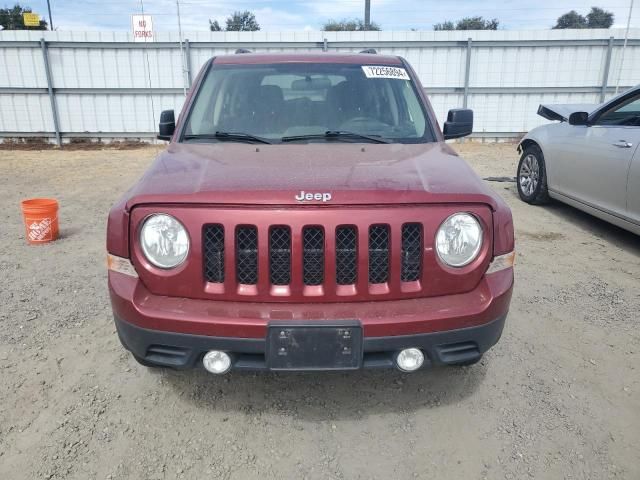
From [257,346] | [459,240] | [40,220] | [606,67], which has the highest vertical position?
[606,67]

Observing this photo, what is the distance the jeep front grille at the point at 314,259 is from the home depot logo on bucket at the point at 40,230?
382cm

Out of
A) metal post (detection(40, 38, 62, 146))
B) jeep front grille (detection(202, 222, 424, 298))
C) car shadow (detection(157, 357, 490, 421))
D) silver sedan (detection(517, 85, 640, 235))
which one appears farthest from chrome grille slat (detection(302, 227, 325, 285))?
metal post (detection(40, 38, 62, 146))

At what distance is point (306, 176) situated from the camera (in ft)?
7.43

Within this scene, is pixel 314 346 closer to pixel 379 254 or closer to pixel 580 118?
pixel 379 254

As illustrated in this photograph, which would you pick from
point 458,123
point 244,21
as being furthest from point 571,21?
point 458,123

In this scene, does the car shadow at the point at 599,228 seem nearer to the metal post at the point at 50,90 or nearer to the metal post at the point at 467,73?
the metal post at the point at 467,73

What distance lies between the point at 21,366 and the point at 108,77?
12230 mm

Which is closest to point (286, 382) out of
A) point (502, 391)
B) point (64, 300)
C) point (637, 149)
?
point (502, 391)

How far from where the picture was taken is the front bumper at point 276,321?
80.2 inches

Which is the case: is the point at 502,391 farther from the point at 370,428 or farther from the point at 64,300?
the point at 64,300

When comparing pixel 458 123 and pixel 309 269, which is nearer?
pixel 309 269

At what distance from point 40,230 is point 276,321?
4126 mm

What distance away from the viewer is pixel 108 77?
43.9 feet

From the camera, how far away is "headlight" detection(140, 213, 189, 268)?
2086 mm
